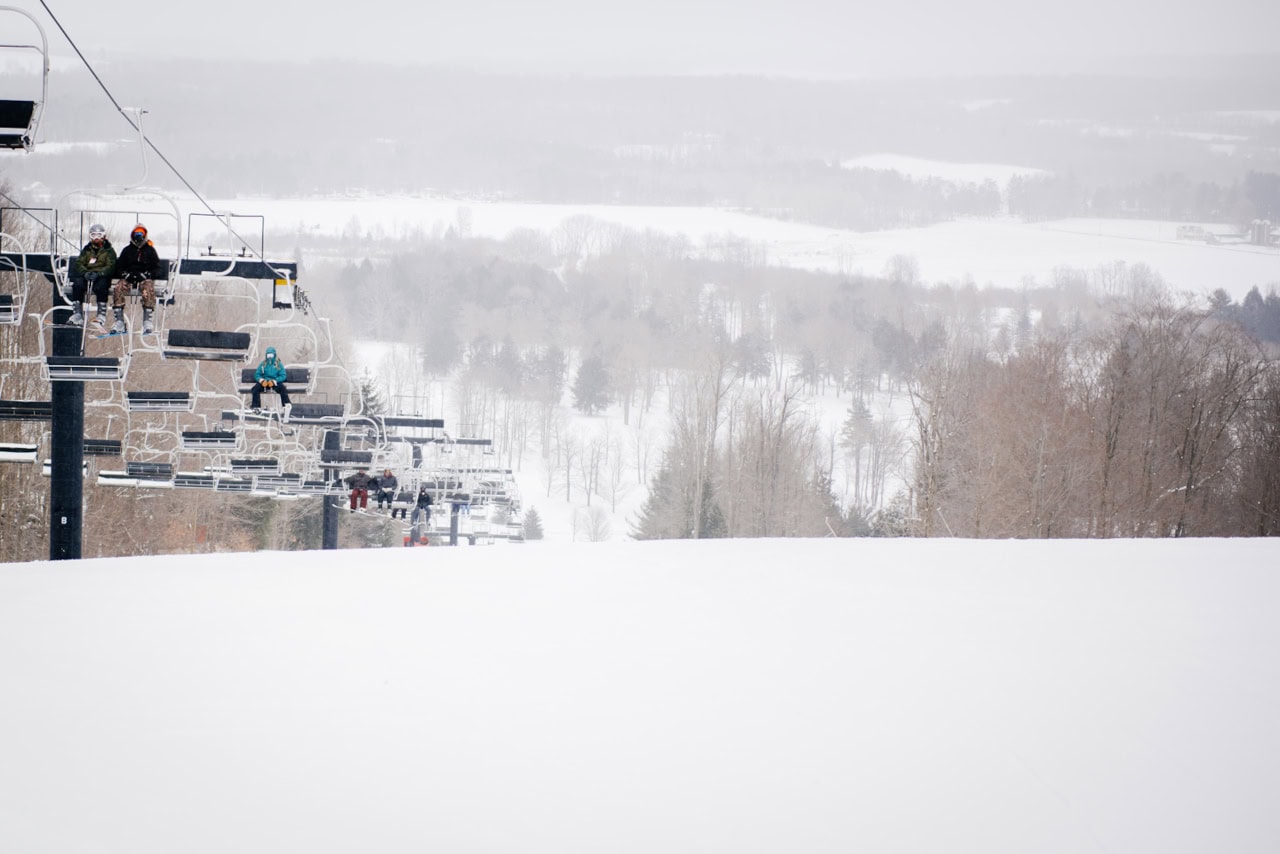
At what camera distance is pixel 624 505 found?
85.5m

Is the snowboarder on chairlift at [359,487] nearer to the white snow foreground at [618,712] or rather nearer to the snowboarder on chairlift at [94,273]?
the snowboarder on chairlift at [94,273]

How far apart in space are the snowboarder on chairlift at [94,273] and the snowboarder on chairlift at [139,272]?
0.36 ft

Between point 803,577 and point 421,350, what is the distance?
103942 millimetres

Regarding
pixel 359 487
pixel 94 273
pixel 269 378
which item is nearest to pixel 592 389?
pixel 359 487

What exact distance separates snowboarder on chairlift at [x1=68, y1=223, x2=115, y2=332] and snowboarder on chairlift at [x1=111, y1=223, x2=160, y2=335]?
0.11 m

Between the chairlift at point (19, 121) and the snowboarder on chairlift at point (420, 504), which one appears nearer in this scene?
the chairlift at point (19, 121)

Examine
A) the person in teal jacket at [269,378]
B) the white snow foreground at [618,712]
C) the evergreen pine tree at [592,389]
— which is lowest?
the evergreen pine tree at [592,389]

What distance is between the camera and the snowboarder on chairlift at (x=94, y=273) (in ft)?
36.8

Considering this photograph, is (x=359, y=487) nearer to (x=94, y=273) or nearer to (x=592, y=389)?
(x=94, y=273)

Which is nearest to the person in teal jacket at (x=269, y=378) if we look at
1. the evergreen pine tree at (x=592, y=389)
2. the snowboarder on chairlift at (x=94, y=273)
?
the snowboarder on chairlift at (x=94, y=273)

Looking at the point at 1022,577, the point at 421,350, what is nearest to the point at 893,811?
the point at 1022,577

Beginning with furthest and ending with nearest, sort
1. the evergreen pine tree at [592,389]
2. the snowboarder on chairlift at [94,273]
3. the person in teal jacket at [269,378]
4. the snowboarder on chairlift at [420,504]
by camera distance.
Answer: the evergreen pine tree at [592,389], the snowboarder on chairlift at [420,504], the person in teal jacket at [269,378], the snowboarder on chairlift at [94,273]

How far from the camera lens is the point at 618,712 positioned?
584cm

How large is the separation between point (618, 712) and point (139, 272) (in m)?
8.41
